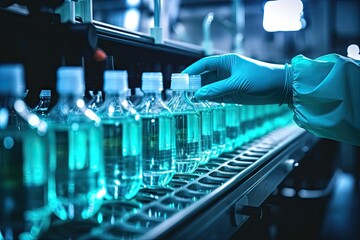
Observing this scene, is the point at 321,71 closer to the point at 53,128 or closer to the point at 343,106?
the point at 343,106

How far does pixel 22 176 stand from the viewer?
2.30ft

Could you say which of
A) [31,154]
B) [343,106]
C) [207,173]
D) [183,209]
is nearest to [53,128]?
[31,154]

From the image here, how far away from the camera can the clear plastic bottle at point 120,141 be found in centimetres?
84

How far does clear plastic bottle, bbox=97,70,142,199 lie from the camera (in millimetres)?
839

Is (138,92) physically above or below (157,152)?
above

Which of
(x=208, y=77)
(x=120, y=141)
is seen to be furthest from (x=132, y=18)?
(x=120, y=141)

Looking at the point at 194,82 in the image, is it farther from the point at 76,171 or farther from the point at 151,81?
the point at 76,171

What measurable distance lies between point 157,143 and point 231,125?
0.56 m

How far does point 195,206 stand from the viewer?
0.78 m

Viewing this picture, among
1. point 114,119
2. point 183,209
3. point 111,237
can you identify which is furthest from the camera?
point 114,119

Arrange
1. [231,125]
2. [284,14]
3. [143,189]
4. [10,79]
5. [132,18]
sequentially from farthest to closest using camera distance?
[132,18], [284,14], [231,125], [143,189], [10,79]

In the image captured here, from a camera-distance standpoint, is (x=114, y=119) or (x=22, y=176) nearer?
(x=22, y=176)

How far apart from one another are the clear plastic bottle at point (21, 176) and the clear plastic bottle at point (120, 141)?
0.46 feet

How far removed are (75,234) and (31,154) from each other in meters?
0.17
